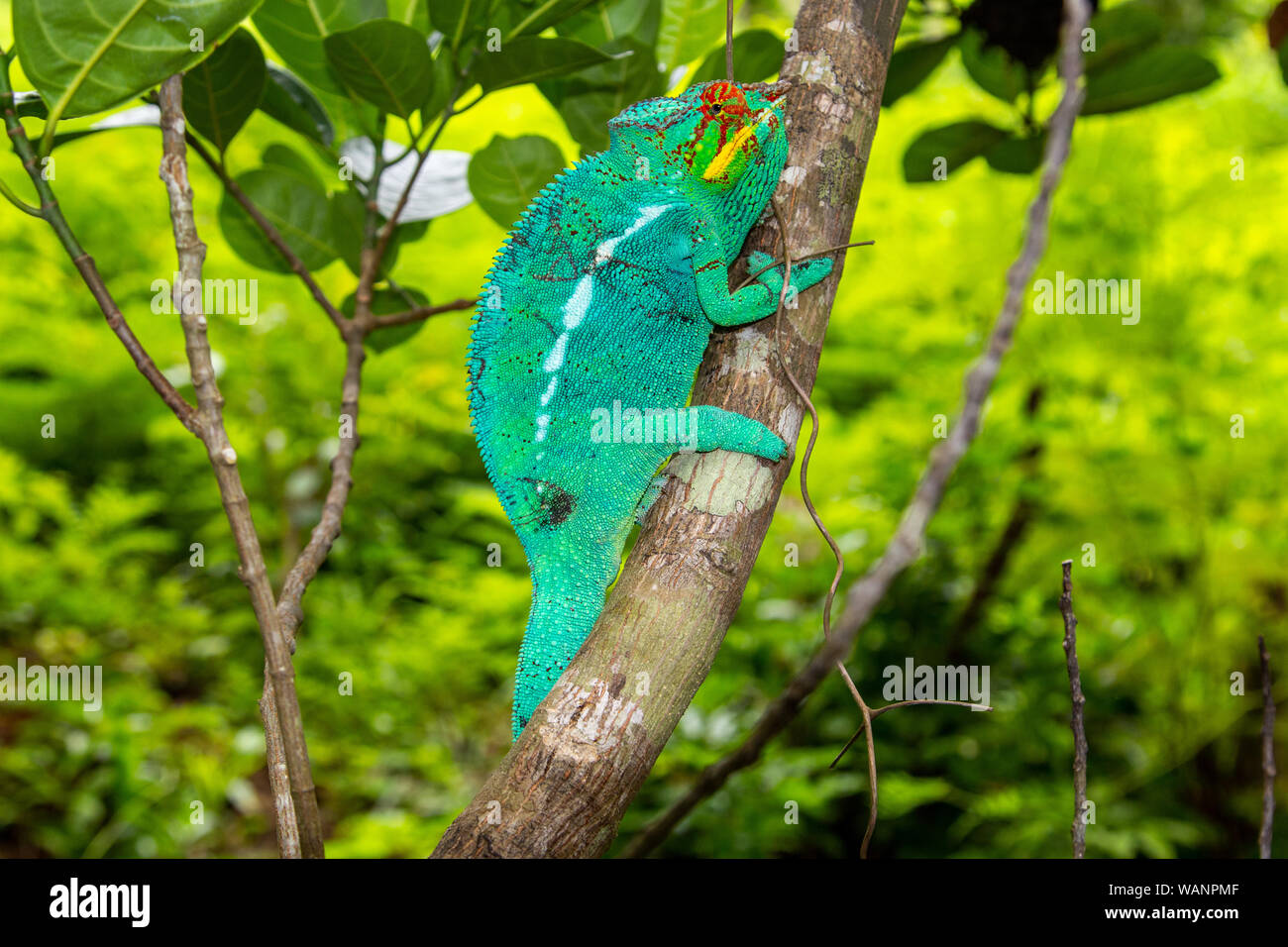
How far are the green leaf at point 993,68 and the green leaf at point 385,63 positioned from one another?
1.31 metres

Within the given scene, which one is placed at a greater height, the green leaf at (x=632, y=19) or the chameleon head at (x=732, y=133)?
the green leaf at (x=632, y=19)

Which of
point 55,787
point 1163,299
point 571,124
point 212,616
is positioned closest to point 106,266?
point 212,616

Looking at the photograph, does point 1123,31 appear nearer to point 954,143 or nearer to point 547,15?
point 954,143

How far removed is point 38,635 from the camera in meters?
4.63

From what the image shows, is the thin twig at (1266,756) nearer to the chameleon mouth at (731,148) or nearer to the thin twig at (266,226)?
the chameleon mouth at (731,148)

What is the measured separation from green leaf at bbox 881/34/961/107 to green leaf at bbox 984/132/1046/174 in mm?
276

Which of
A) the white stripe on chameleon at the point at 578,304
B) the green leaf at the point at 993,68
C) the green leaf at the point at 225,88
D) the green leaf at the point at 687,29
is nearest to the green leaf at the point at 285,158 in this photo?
the green leaf at the point at 225,88

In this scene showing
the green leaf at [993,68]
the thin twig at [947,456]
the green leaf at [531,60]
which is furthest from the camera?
the green leaf at [993,68]

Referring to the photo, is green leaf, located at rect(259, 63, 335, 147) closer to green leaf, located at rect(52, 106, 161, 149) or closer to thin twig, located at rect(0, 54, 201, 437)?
green leaf, located at rect(52, 106, 161, 149)

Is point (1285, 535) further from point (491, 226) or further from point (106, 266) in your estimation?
point (106, 266)

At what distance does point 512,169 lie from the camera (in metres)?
2.03

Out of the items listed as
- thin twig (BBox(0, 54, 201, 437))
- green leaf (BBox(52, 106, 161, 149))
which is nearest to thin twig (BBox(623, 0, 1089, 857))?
thin twig (BBox(0, 54, 201, 437))

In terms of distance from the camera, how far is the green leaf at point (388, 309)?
2277 millimetres

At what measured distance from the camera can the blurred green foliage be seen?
3.54m
